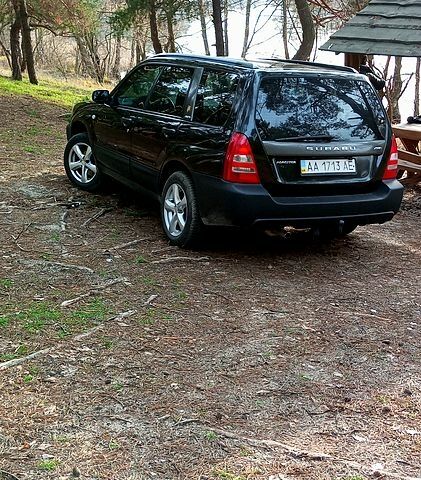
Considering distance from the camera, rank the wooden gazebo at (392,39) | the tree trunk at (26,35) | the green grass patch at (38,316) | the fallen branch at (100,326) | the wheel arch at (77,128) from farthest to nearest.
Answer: the tree trunk at (26,35) → the wooden gazebo at (392,39) → the wheel arch at (77,128) → the green grass patch at (38,316) → the fallen branch at (100,326)

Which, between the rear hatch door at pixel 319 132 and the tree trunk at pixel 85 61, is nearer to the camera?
the rear hatch door at pixel 319 132

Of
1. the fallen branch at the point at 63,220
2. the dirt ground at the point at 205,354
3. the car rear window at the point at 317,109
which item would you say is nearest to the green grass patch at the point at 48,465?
the dirt ground at the point at 205,354

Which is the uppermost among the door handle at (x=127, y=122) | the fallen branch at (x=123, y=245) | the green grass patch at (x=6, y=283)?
the door handle at (x=127, y=122)

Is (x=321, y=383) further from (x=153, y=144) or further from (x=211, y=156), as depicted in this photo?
(x=153, y=144)

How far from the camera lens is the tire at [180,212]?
6312mm

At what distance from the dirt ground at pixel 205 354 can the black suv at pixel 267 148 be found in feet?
1.64

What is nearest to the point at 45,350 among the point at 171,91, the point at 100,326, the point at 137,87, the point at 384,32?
the point at 100,326

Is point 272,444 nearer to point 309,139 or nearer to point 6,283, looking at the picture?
point 6,283

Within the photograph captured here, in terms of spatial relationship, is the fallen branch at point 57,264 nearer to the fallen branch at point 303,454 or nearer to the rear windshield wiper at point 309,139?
the rear windshield wiper at point 309,139

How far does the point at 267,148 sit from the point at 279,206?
494mm

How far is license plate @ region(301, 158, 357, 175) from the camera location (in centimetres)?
596

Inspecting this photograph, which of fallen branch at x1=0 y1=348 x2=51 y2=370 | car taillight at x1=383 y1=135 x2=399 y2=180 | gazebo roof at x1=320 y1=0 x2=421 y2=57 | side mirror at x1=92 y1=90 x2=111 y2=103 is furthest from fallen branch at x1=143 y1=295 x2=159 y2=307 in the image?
gazebo roof at x1=320 y1=0 x2=421 y2=57

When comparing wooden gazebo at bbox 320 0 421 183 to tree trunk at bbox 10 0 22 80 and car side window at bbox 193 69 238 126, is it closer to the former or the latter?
car side window at bbox 193 69 238 126

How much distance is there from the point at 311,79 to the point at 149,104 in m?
1.89
